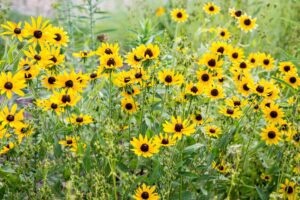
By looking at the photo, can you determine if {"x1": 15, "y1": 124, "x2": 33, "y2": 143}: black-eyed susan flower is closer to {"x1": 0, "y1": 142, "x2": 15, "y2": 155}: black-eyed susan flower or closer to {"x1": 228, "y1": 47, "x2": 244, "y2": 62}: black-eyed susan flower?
{"x1": 0, "y1": 142, "x2": 15, "y2": 155}: black-eyed susan flower

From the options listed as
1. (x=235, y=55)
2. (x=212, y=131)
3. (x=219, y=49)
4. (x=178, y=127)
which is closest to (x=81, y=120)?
(x=178, y=127)

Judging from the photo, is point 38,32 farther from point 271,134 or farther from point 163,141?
point 271,134

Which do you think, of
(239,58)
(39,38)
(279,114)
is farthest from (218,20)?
(39,38)

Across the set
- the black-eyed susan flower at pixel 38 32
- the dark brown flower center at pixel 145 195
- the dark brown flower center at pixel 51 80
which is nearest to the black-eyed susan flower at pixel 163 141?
the dark brown flower center at pixel 145 195

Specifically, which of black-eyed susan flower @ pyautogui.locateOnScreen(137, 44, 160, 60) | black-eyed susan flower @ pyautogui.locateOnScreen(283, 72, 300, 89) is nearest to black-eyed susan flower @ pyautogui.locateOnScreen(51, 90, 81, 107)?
black-eyed susan flower @ pyautogui.locateOnScreen(137, 44, 160, 60)

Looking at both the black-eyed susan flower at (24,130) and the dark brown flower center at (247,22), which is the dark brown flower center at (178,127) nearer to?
the black-eyed susan flower at (24,130)

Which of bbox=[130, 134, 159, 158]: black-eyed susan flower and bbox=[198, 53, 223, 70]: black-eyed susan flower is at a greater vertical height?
bbox=[198, 53, 223, 70]: black-eyed susan flower
